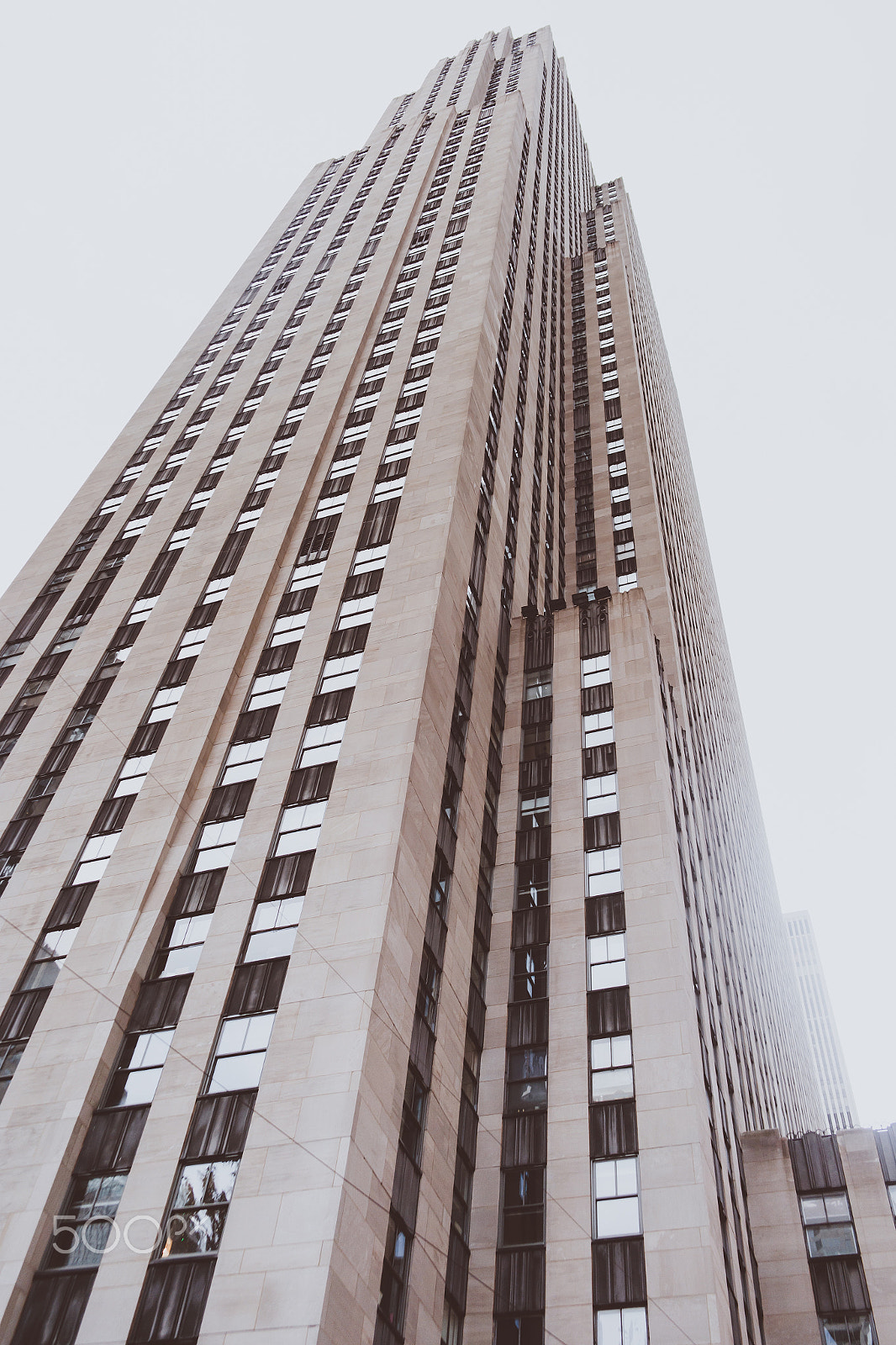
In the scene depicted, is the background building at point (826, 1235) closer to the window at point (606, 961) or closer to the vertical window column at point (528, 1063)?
the window at point (606, 961)

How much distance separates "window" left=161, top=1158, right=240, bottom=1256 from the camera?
2566cm

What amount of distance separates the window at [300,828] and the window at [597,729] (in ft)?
46.1

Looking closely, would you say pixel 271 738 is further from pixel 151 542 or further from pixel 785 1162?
pixel 785 1162

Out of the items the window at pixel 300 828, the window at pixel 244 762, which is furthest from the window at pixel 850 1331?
the window at pixel 244 762

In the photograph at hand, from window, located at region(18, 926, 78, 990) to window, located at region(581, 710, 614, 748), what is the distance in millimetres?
21435

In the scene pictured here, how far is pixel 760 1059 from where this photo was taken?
5894 centimetres

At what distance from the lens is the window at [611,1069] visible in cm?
3366

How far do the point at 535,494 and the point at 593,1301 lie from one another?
45.8 m

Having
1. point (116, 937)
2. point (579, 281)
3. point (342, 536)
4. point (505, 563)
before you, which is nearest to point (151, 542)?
point (342, 536)

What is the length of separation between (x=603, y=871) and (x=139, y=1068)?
17744 mm

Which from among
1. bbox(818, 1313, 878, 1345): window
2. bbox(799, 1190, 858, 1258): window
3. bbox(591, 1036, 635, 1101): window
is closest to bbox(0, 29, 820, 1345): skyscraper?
bbox(591, 1036, 635, 1101): window

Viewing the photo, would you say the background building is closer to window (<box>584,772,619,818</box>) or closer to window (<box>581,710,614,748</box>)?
window (<box>584,772,619,818</box>)

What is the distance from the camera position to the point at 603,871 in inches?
1596

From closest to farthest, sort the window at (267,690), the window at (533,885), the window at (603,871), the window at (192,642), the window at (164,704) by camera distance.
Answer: the window at (603,871)
the window at (533,885)
the window at (267,690)
the window at (164,704)
the window at (192,642)
